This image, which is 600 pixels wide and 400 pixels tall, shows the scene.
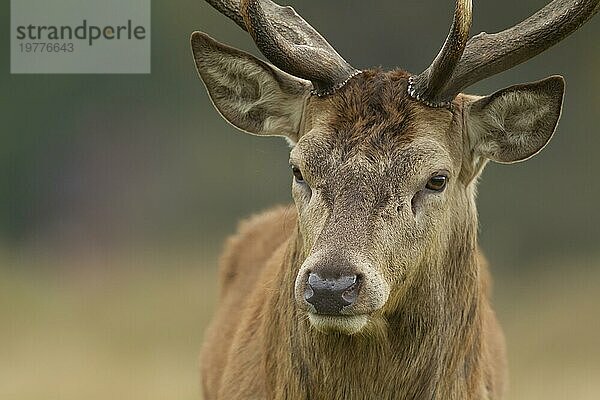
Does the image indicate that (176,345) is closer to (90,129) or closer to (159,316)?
(159,316)

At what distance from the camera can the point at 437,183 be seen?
602 cm

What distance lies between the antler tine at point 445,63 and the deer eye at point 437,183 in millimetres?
393

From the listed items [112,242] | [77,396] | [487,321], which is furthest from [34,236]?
[487,321]

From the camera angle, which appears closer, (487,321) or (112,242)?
(487,321)

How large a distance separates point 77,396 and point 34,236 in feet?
15.4

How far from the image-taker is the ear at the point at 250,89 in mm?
6551

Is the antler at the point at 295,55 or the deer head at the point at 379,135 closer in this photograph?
the deer head at the point at 379,135

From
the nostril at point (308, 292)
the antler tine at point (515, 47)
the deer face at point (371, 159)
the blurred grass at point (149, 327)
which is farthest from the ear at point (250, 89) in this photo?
the blurred grass at point (149, 327)

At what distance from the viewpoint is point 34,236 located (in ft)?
61.4

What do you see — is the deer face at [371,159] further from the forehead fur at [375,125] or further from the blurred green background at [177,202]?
the blurred green background at [177,202]

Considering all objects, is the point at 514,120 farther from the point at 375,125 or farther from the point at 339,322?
the point at 339,322

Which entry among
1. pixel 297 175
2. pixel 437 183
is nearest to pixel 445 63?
pixel 437 183

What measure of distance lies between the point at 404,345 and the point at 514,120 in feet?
3.90

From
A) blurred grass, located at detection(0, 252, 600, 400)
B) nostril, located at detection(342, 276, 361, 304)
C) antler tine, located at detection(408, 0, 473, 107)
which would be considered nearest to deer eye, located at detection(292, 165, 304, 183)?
antler tine, located at detection(408, 0, 473, 107)
